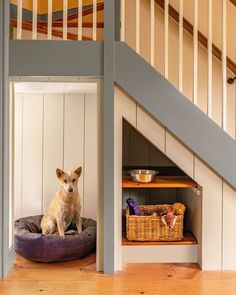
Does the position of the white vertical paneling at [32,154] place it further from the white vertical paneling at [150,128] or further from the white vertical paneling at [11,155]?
the white vertical paneling at [150,128]

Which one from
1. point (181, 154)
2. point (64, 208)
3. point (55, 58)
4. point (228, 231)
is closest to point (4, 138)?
Answer: point (55, 58)

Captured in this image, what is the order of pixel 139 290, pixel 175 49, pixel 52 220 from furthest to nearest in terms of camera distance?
pixel 175 49 → pixel 52 220 → pixel 139 290

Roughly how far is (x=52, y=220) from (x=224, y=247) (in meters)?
1.30

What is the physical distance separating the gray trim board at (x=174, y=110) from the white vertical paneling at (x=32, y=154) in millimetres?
1243

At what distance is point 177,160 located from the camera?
267 cm

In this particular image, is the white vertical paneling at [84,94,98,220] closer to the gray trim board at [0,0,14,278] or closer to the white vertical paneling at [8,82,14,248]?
the white vertical paneling at [8,82,14,248]

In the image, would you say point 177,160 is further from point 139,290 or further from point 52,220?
point 52,220

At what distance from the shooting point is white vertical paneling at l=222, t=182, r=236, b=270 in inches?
105

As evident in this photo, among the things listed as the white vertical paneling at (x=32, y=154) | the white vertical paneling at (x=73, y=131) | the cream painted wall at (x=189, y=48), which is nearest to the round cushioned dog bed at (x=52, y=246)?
the white vertical paneling at (x=32, y=154)

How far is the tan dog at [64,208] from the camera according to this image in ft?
9.58

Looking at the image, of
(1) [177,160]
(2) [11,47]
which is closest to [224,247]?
(1) [177,160]

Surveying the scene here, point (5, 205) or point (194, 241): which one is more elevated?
point (5, 205)

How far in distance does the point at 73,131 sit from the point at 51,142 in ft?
0.76

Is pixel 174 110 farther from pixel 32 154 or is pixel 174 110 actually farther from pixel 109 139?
pixel 32 154
